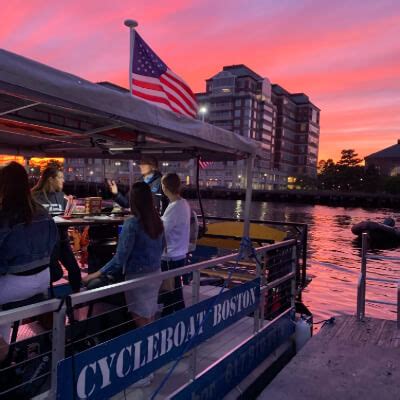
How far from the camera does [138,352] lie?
314cm

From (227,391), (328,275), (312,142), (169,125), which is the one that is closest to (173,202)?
(169,125)

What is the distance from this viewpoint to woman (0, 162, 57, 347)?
3023 mm

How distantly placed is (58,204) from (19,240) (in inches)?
127

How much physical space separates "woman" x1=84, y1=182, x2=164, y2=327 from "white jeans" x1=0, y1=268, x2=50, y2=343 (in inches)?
39.7

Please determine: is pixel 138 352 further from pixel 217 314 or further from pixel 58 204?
pixel 58 204

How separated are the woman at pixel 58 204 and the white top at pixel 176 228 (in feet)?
3.73

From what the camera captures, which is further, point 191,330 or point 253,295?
point 253,295

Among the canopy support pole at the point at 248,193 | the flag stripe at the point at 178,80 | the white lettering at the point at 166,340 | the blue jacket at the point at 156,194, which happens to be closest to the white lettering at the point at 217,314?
the white lettering at the point at 166,340

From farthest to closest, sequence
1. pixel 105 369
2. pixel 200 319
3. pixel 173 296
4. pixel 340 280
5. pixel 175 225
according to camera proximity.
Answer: pixel 340 280 → pixel 173 296 → pixel 175 225 → pixel 200 319 → pixel 105 369

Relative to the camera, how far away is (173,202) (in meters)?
5.18

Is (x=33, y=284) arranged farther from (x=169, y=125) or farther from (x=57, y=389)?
(x=169, y=125)

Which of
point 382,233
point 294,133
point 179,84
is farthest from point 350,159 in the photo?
point 179,84

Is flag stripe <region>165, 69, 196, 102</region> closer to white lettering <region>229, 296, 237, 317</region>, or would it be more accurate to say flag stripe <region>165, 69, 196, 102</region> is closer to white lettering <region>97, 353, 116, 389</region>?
white lettering <region>229, 296, 237, 317</region>

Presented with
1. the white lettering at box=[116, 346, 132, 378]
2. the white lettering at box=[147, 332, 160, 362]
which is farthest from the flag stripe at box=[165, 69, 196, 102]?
the white lettering at box=[116, 346, 132, 378]
